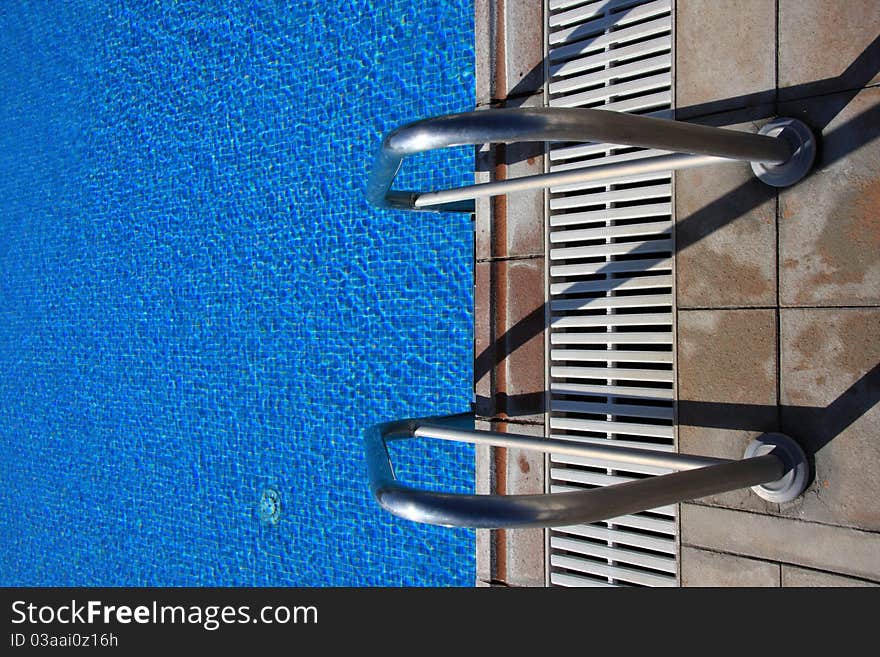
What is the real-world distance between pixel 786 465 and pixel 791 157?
0.99 meters

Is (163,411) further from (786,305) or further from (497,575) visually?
(786,305)

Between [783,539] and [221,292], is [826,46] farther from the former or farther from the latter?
[221,292]

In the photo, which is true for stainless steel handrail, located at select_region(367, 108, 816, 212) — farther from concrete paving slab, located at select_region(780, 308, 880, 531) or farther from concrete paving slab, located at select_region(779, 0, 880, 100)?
concrete paving slab, located at select_region(780, 308, 880, 531)

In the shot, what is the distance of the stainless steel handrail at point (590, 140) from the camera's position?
181 cm

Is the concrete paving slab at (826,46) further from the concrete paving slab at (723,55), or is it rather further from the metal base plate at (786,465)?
the metal base plate at (786,465)

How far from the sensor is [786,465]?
260cm

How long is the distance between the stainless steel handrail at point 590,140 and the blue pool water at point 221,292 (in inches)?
93.6

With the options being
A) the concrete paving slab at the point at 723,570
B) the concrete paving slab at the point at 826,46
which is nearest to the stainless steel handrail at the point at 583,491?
the concrete paving slab at the point at 723,570

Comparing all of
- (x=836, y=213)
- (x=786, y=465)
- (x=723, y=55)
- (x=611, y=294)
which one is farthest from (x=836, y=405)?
(x=723, y=55)

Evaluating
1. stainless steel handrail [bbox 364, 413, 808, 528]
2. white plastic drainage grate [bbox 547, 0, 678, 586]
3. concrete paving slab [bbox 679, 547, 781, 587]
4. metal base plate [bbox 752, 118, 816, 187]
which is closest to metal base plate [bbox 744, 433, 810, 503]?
stainless steel handrail [bbox 364, 413, 808, 528]

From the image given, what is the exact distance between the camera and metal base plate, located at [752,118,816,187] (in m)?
2.53

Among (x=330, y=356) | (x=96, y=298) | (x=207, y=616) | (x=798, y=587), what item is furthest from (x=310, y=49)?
(x=798, y=587)

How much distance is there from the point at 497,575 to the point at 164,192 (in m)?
4.30

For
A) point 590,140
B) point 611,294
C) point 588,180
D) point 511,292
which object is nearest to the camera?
point 590,140
